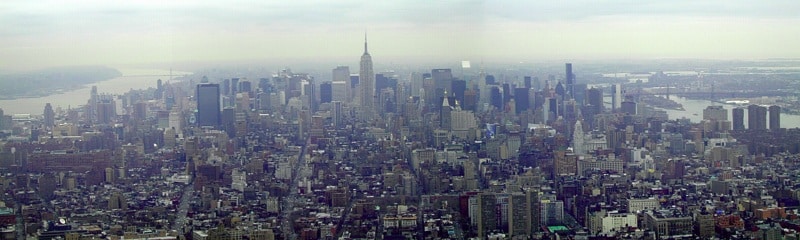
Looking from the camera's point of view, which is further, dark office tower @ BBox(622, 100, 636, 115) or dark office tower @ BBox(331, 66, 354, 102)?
dark office tower @ BBox(622, 100, 636, 115)

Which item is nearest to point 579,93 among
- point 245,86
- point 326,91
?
point 326,91

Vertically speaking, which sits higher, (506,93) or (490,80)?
(490,80)

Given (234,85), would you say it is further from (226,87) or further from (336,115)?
(336,115)

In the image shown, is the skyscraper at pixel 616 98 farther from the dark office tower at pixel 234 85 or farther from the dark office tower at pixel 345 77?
the dark office tower at pixel 234 85

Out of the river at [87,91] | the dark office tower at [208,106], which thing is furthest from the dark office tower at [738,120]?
the river at [87,91]

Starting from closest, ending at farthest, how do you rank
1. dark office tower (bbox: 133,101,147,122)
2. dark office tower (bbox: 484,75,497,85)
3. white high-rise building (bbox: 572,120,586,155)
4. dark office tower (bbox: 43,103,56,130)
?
dark office tower (bbox: 43,103,56,130) → dark office tower (bbox: 133,101,147,122) → dark office tower (bbox: 484,75,497,85) → white high-rise building (bbox: 572,120,586,155)

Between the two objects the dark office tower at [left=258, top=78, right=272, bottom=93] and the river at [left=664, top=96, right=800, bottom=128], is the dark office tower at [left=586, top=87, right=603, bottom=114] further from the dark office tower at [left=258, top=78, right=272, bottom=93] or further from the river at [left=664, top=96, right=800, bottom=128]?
the dark office tower at [left=258, top=78, right=272, bottom=93]

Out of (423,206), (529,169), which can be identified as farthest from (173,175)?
(529,169)

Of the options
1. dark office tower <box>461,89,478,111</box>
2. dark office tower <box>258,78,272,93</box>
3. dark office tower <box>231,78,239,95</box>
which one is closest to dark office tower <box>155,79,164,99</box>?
dark office tower <box>231,78,239,95</box>
